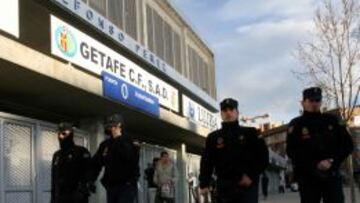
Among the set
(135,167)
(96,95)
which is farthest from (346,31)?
(135,167)

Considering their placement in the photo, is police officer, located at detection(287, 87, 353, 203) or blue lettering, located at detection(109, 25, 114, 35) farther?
blue lettering, located at detection(109, 25, 114, 35)

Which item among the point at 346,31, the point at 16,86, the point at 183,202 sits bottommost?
the point at 183,202

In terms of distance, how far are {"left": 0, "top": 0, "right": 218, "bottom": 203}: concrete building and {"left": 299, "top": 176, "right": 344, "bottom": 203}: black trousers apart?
6220mm

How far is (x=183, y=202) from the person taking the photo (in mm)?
29938

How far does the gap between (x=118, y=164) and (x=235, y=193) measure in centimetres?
220

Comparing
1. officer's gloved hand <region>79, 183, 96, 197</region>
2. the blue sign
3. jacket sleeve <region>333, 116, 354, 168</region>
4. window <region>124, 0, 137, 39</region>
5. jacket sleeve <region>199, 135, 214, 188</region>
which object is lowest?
officer's gloved hand <region>79, 183, 96, 197</region>

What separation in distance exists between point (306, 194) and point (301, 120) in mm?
784

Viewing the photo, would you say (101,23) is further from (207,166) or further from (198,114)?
(198,114)

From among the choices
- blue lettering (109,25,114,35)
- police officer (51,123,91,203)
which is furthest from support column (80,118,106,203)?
police officer (51,123,91,203)

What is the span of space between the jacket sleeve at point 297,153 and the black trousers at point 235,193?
2.23ft

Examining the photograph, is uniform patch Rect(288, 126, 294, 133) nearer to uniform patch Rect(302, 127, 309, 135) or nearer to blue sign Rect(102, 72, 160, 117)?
uniform patch Rect(302, 127, 309, 135)

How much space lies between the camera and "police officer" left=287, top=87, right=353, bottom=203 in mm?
7797

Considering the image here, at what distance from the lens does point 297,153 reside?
26.1 ft

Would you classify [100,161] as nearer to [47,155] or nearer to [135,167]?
[135,167]
